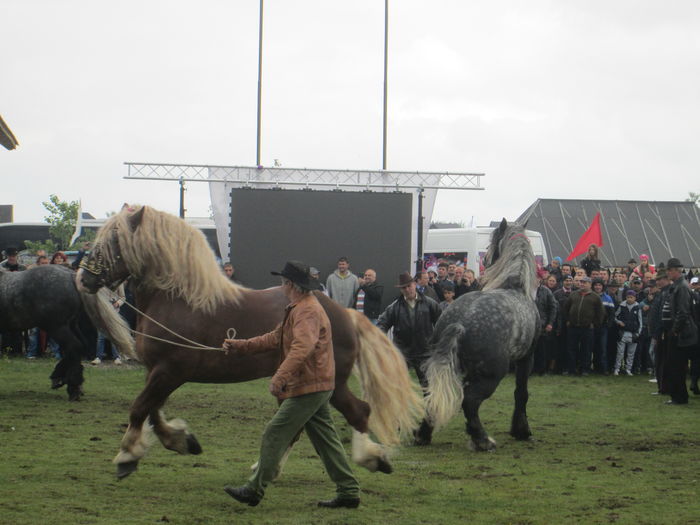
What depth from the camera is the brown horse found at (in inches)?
280

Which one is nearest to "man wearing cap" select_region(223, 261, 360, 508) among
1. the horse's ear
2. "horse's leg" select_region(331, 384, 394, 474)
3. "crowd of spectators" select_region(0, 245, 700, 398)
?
"horse's leg" select_region(331, 384, 394, 474)

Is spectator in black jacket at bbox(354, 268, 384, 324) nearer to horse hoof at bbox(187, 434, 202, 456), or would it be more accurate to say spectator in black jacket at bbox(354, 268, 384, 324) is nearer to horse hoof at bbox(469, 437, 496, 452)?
horse hoof at bbox(469, 437, 496, 452)

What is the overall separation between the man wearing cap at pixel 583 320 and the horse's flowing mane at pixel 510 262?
6.60m

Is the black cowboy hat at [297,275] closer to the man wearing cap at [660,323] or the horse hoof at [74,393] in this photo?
the horse hoof at [74,393]

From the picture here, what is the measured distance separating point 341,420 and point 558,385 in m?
5.31

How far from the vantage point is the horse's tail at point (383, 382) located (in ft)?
24.2

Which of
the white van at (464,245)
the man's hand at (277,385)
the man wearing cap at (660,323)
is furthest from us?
the white van at (464,245)

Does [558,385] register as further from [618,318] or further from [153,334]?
[153,334]

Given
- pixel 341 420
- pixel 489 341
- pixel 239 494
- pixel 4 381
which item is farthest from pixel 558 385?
pixel 239 494

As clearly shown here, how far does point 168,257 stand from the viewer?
7.33 metres

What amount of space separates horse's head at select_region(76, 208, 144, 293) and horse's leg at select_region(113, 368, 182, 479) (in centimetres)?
101

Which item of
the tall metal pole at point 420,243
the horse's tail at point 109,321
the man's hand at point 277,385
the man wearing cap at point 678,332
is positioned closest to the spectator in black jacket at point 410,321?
the horse's tail at point 109,321

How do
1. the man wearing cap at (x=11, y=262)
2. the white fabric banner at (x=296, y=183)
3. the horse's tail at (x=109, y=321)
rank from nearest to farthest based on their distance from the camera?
the horse's tail at (x=109, y=321)
the man wearing cap at (x=11, y=262)
the white fabric banner at (x=296, y=183)

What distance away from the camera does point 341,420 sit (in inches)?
452
